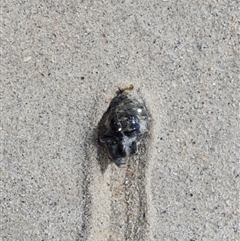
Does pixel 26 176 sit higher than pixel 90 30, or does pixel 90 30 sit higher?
pixel 90 30

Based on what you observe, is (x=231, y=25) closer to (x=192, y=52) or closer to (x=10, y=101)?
(x=192, y=52)

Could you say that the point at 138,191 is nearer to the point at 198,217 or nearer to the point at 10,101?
the point at 198,217

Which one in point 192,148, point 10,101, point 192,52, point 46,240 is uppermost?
point 192,52

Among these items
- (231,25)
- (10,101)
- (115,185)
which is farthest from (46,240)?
(231,25)
